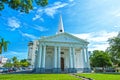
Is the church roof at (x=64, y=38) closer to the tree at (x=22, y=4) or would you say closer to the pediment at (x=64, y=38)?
the pediment at (x=64, y=38)

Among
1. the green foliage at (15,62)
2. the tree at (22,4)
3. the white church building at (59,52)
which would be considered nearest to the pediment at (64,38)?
the white church building at (59,52)

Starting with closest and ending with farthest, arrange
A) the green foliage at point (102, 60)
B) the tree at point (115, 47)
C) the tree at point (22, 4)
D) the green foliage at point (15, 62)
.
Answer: the tree at point (22, 4), the tree at point (115, 47), the green foliage at point (102, 60), the green foliage at point (15, 62)

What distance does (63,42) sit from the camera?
42.6m

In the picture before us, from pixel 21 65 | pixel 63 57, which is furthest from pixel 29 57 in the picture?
pixel 63 57

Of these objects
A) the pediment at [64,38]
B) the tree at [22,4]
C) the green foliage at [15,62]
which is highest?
the pediment at [64,38]

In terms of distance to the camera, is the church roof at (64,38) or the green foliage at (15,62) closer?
the church roof at (64,38)

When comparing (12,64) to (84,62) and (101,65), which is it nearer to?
(101,65)

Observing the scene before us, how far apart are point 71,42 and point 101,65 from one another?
29636 mm

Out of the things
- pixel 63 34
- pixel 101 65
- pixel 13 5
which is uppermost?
pixel 63 34

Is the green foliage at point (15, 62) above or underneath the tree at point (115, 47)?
underneath

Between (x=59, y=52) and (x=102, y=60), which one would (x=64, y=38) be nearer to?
(x=59, y=52)

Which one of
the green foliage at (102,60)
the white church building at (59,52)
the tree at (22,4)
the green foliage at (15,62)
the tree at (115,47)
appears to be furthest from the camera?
the green foliage at (15,62)

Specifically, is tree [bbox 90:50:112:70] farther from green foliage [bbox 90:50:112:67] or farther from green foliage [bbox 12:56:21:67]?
green foliage [bbox 12:56:21:67]

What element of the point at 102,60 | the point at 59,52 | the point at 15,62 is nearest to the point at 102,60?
the point at 102,60
